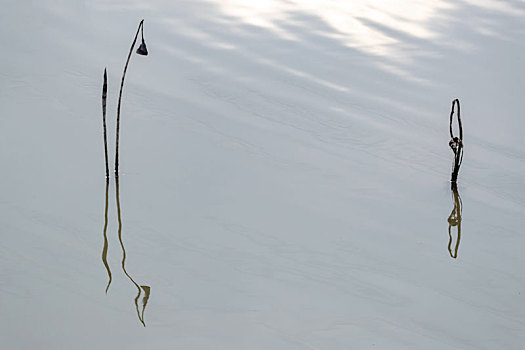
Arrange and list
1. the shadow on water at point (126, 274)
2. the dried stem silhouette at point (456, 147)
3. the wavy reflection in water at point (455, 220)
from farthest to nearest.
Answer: the dried stem silhouette at point (456, 147)
the wavy reflection in water at point (455, 220)
the shadow on water at point (126, 274)

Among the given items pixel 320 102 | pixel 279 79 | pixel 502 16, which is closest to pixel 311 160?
pixel 320 102

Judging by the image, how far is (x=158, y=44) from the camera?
3500mm

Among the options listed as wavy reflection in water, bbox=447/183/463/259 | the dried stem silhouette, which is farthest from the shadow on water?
the dried stem silhouette

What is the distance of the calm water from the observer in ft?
6.31

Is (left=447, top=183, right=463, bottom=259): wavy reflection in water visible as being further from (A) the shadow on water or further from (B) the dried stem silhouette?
(A) the shadow on water

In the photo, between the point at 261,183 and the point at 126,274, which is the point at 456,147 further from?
the point at 126,274

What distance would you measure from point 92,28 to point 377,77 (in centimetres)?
124

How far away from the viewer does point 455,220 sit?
236 centimetres

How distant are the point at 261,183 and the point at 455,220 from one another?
0.58 m

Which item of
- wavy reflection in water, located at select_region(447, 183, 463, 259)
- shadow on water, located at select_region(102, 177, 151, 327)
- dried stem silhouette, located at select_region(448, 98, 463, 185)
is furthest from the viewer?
dried stem silhouette, located at select_region(448, 98, 463, 185)

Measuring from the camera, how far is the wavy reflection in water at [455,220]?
223 centimetres

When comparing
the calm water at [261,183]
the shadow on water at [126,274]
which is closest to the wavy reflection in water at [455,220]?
the calm water at [261,183]

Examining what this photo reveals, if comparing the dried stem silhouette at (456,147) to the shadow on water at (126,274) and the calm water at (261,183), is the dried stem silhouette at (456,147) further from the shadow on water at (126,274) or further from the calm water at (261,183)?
the shadow on water at (126,274)

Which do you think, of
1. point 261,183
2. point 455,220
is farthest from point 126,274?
point 455,220
